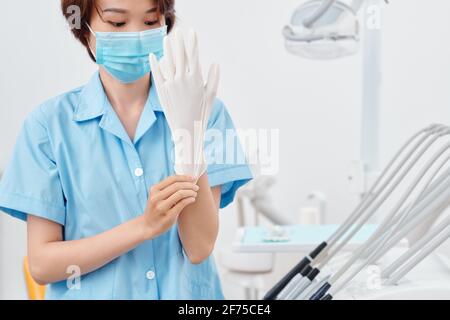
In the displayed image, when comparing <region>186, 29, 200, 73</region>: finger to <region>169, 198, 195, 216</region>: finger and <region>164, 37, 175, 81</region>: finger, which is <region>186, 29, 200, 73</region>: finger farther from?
<region>169, 198, 195, 216</region>: finger

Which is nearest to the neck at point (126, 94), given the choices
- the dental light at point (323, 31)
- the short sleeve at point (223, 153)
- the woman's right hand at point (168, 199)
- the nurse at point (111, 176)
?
the nurse at point (111, 176)

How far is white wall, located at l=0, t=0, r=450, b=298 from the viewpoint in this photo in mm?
1003

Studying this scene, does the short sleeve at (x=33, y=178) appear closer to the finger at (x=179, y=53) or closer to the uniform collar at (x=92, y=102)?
the uniform collar at (x=92, y=102)

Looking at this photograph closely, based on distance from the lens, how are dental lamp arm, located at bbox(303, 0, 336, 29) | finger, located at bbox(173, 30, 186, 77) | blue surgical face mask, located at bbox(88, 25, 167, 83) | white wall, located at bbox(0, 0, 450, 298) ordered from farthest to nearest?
dental lamp arm, located at bbox(303, 0, 336, 29)
white wall, located at bbox(0, 0, 450, 298)
blue surgical face mask, located at bbox(88, 25, 167, 83)
finger, located at bbox(173, 30, 186, 77)

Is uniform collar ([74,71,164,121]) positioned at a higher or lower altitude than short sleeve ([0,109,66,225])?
higher

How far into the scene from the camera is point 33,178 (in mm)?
810

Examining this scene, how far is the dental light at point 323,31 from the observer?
1.20 metres

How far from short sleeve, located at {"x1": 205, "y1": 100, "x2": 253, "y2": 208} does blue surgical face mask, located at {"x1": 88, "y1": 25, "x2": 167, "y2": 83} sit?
0.42ft

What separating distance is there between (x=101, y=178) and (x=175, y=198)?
0.18 meters

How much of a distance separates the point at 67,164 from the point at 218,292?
313mm

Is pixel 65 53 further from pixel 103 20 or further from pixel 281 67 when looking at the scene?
pixel 281 67

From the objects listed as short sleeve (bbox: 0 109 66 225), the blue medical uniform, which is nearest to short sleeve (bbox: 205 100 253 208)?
the blue medical uniform

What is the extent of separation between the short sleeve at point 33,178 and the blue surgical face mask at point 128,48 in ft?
0.42

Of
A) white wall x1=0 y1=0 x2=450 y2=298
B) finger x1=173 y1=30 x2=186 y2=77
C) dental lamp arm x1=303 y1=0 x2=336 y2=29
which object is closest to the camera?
finger x1=173 y1=30 x2=186 y2=77
